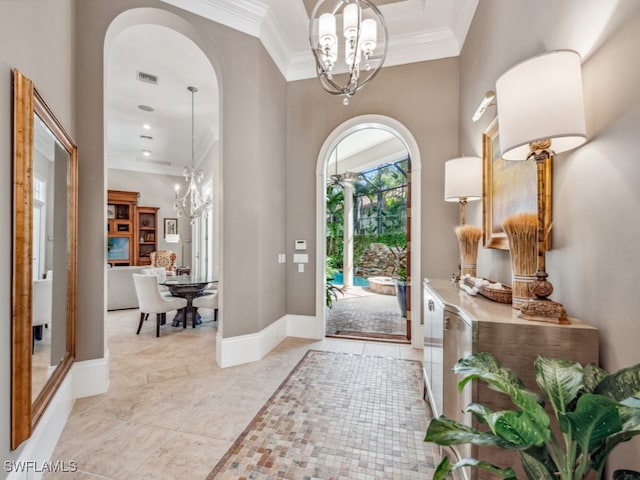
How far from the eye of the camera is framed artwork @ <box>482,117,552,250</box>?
5.30 feet

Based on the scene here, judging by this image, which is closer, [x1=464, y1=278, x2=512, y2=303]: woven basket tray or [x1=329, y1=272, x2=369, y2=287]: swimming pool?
[x1=464, y1=278, x2=512, y2=303]: woven basket tray

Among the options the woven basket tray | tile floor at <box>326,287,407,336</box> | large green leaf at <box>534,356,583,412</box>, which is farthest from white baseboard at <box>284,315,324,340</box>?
large green leaf at <box>534,356,583,412</box>

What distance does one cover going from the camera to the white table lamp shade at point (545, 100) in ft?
3.52

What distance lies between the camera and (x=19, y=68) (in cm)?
150

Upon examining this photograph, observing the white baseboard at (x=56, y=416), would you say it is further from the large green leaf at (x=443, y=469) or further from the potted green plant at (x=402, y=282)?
the potted green plant at (x=402, y=282)

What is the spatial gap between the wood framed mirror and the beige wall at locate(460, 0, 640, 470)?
251 cm

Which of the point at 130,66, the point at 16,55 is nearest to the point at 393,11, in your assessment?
the point at 16,55

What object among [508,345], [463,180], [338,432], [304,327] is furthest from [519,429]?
[304,327]

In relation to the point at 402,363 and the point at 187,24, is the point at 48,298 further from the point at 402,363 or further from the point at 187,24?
the point at 402,363

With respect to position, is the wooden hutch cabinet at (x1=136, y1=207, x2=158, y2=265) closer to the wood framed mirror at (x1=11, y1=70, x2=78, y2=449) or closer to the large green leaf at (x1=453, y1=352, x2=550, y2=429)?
the wood framed mirror at (x1=11, y1=70, x2=78, y2=449)

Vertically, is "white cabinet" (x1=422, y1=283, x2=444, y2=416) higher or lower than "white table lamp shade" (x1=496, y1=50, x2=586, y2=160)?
lower

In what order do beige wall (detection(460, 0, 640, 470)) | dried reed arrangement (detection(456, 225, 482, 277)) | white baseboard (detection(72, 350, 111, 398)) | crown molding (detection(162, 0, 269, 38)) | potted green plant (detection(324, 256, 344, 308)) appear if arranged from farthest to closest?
potted green plant (detection(324, 256, 344, 308)) → crown molding (detection(162, 0, 269, 38)) → white baseboard (detection(72, 350, 111, 398)) → dried reed arrangement (detection(456, 225, 482, 277)) → beige wall (detection(460, 0, 640, 470))

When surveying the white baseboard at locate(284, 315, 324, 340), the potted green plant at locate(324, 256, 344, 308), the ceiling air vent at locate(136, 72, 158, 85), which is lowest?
the white baseboard at locate(284, 315, 324, 340)

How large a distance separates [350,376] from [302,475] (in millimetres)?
1289
